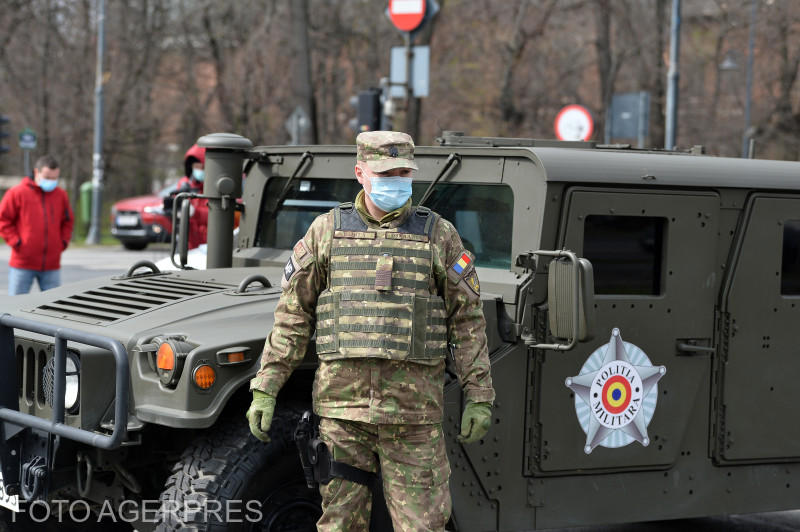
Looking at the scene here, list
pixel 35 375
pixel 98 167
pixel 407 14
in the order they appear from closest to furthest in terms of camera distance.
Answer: pixel 35 375
pixel 407 14
pixel 98 167

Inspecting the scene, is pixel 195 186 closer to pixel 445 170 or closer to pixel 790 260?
pixel 445 170

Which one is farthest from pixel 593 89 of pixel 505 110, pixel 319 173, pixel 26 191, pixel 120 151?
pixel 319 173

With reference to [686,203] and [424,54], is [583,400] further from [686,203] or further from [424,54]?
[424,54]

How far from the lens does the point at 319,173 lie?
5.51 m

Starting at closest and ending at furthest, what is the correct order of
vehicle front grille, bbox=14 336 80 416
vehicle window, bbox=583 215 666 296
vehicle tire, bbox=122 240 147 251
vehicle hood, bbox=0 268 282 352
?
vehicle hood, bbox=0 268 282 352, vehicle front grille, bbox=14 336 80 416, vehicle window, bbox=583 215 666 296, vehicle tire, bbox=122 240 147 251

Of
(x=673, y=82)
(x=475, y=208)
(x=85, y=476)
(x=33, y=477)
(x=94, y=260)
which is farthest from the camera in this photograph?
(x=94, y=260)

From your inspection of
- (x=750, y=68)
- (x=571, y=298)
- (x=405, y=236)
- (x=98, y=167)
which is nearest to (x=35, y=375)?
(x=405, y=236)

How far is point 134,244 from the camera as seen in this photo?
2469 cm

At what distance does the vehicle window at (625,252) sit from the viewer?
4.57 meters

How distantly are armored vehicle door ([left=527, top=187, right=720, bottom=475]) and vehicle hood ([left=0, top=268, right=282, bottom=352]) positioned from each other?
1.07 m

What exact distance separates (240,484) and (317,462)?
1.32 feet

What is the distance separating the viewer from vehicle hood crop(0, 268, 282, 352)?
421cm

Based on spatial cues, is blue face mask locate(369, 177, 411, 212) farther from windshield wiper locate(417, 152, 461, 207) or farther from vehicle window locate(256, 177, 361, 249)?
vehicle window locate(256, 177, 361, 249)

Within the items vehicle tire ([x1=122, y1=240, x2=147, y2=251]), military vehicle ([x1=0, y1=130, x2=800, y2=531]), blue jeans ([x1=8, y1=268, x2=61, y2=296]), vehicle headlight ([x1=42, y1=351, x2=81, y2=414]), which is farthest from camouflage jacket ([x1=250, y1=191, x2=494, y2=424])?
vehicle tire ([x1=122, y1=240, x2=147, y2=251])
